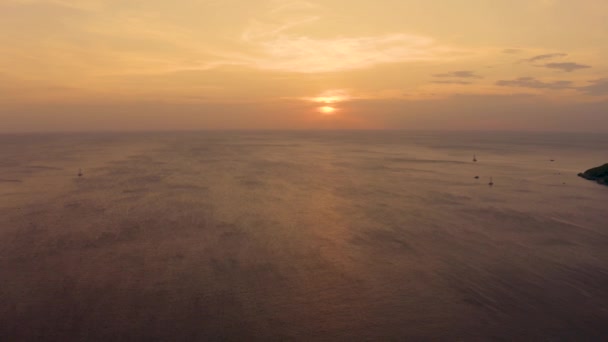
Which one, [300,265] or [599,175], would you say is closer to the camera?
[300,265]

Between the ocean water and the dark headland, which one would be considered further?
the dark headland

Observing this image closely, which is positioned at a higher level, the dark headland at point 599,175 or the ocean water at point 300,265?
the dark headland at point 599,175

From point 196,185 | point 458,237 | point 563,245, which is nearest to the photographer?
point 563,245

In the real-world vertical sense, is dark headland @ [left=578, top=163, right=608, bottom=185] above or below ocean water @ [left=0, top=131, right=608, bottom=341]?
above

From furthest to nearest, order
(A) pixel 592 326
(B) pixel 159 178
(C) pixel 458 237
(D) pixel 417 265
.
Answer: (B) pixel 159 178, (C) pixel 458 237, (D) pixel 417 265, (A) pixel 592 326

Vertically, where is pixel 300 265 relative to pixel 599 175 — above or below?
below

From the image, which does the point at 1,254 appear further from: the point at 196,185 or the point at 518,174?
the point at 518,174

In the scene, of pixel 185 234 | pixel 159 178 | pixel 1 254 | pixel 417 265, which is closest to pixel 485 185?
pixel 417 265

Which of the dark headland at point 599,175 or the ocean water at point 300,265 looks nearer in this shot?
the ocean water at point 300,265
